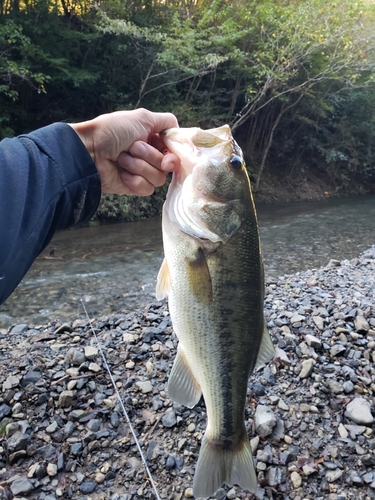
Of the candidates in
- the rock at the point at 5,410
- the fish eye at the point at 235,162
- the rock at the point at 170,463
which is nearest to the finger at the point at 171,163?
the fish eye at the point at 235,162

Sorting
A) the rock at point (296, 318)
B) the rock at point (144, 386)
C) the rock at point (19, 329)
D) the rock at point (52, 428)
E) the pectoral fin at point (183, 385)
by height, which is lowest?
the rock at point (19, 329)

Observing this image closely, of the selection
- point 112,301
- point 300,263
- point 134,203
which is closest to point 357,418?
point 112,301

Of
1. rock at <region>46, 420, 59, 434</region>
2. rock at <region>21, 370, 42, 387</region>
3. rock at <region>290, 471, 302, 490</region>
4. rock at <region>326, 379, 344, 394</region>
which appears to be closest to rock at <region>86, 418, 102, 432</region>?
rock at <region>46, 420, 59, 434</region>

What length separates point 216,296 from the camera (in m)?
1.96

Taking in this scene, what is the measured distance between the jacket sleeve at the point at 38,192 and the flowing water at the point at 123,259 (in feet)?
16.9

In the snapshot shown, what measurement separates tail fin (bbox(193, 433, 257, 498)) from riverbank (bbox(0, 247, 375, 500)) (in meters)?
1.01

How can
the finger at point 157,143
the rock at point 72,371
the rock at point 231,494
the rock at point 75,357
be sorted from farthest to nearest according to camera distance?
the rock at point 75,357 → the rock at point 72,371 → the rock at point 231,494 → the finger at point 157,143

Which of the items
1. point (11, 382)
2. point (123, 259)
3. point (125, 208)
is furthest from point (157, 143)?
point (125, 208)

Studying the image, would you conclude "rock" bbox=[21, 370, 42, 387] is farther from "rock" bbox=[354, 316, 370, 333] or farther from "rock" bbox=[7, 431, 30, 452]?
"rock" bbox=[354, 316, 370, 333]

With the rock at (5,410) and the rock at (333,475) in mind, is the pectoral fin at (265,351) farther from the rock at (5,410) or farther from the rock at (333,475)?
the rock at (5,410)

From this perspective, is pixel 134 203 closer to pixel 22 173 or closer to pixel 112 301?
pixel 112 301

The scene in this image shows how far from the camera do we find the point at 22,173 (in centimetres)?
188

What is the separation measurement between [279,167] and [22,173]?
27.7m

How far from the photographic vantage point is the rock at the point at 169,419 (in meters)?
3.37
